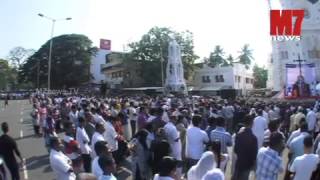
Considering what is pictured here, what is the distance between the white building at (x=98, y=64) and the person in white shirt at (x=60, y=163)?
92.4m

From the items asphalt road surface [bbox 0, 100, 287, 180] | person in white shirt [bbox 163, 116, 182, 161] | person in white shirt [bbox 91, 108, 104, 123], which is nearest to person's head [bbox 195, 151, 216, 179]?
person in white shirt [bbox 163, 116, 182, 161]

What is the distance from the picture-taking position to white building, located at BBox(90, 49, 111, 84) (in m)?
101

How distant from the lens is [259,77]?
11288 centimetres

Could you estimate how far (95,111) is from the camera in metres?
16.3

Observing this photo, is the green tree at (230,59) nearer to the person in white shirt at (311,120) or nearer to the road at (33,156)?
the road at (33,156)

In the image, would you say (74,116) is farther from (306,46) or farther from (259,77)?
(259,77)

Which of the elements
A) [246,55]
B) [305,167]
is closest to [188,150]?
[305,167]

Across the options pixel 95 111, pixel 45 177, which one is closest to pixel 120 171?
pixel 45 177

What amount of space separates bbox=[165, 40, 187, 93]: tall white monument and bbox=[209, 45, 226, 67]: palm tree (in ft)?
80.8

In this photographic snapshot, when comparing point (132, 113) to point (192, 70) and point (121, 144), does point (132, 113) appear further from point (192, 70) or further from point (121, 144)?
point (192, 70)

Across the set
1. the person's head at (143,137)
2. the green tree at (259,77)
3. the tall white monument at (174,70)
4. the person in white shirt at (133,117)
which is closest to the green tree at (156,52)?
the tall white monument at (174,70)

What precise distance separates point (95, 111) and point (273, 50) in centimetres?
5941

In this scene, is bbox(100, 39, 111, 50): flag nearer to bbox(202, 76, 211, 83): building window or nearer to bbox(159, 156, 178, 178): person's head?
bbox(202, 76, 211, 83): building window

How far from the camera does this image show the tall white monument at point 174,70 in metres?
74.4
